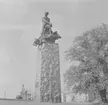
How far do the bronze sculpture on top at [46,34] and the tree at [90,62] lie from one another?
3246 millimetres

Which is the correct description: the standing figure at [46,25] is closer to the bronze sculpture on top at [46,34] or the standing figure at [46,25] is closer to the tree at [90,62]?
the bronze sculpture on top at [46,34]

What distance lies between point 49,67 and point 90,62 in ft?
13.4

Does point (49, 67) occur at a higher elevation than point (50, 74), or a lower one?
higher

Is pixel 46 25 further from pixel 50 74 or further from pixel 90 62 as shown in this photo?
pixel 90 62

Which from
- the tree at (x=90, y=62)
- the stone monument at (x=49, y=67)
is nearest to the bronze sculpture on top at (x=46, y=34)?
the stone monument at (x=49, y=67)

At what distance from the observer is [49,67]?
1652 cm

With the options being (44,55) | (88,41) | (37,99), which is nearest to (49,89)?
(37,99)

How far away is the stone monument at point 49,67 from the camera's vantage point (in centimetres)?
1612

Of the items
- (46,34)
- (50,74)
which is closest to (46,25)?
(46,34)

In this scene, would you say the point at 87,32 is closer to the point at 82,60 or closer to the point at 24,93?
the point at 82,60

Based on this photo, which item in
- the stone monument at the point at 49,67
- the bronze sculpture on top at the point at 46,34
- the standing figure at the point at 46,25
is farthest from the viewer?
the standing figure at the point at 46,25

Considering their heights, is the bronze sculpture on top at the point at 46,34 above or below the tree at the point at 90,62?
above

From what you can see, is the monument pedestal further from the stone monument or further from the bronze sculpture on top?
the bronze sculpture on top

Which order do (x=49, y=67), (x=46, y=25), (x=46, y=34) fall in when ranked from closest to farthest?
(x=49, y=67) < (x=46, y=34) < (x=46, y=25)
